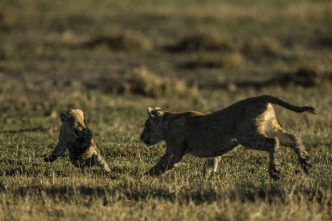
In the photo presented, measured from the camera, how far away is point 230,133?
22.1 feet

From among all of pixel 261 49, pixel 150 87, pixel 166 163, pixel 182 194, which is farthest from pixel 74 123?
pixel 261 49

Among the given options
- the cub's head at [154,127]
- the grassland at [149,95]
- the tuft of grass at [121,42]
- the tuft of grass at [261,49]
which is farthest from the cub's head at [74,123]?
the tuft of grass at [121,42]

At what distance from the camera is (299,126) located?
38.0 ft

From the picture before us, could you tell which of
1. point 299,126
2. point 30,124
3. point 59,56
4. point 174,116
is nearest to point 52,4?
point 59,56

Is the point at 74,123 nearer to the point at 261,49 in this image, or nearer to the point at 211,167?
the point at 211,167

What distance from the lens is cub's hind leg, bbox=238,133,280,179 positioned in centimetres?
642

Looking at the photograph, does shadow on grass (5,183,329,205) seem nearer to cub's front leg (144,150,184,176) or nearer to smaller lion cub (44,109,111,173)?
cub's front leg (144,150,184,176)

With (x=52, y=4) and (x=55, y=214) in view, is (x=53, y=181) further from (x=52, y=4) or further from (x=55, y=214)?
(x=52, y=4)

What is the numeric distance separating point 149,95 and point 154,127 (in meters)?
9.08

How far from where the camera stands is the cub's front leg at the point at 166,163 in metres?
7.11

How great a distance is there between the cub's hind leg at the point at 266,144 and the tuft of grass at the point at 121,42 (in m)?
18.5

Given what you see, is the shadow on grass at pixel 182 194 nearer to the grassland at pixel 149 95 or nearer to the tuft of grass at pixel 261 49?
Answer: the grassland at pixel 149 95

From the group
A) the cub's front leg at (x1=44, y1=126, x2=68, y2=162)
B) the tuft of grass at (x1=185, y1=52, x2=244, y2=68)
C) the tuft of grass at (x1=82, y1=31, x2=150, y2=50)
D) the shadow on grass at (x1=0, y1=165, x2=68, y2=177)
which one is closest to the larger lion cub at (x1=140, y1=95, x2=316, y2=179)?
the cub's front leg at (x1=44, y1=126, x2=68, y2=162)

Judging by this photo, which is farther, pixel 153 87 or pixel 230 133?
pixel 153 87
